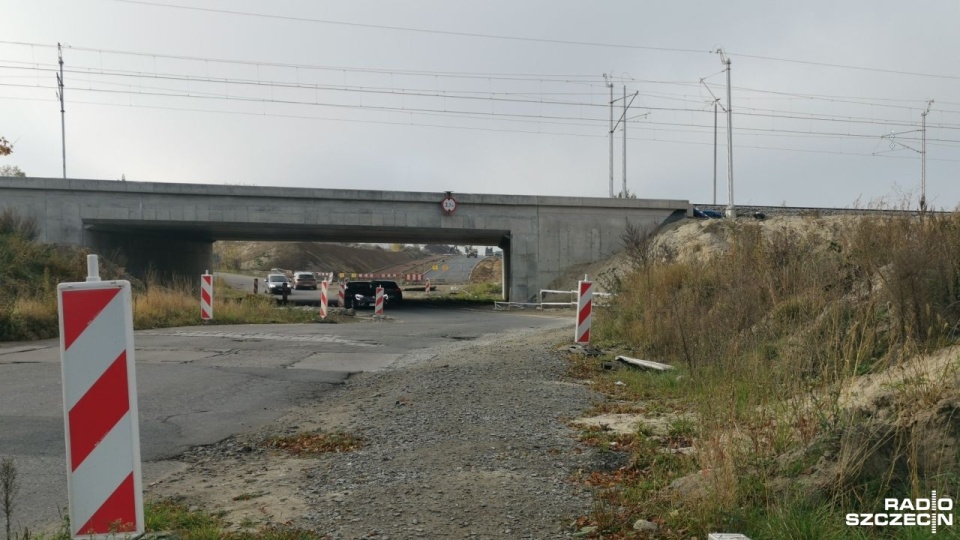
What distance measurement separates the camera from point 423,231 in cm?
3928

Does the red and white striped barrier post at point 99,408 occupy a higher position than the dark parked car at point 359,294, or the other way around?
the red and white striped barrier post at point 99,408

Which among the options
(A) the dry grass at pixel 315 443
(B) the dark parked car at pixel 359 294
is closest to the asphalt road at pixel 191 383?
(A) the dry grass at pixel 315 443

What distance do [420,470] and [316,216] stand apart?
3188 centimetres

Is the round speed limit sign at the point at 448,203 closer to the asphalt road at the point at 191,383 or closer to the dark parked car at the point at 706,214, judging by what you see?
the dark parked car at the point at 706,214

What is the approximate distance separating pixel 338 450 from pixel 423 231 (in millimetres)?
33243

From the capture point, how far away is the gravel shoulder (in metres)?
4.38

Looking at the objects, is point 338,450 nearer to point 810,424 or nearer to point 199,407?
point 199,407

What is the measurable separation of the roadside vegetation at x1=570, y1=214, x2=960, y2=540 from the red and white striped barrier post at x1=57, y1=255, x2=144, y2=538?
242 centimetres

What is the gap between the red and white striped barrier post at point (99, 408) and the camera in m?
3.76

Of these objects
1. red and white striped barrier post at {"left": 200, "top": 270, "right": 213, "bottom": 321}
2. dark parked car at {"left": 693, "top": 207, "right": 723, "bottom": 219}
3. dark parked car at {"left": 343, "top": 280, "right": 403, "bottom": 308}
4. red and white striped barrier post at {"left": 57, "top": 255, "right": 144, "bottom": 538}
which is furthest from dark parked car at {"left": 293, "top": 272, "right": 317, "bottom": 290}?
red and white striped barrier post at {"left": 57, "top": 255, "right": 144, "bottom": 538}

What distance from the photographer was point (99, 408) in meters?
3.81

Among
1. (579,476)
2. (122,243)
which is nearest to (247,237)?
(122,243)

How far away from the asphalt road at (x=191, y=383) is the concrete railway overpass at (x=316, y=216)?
16744mm

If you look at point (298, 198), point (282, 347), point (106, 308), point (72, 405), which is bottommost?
point (282, 347)
